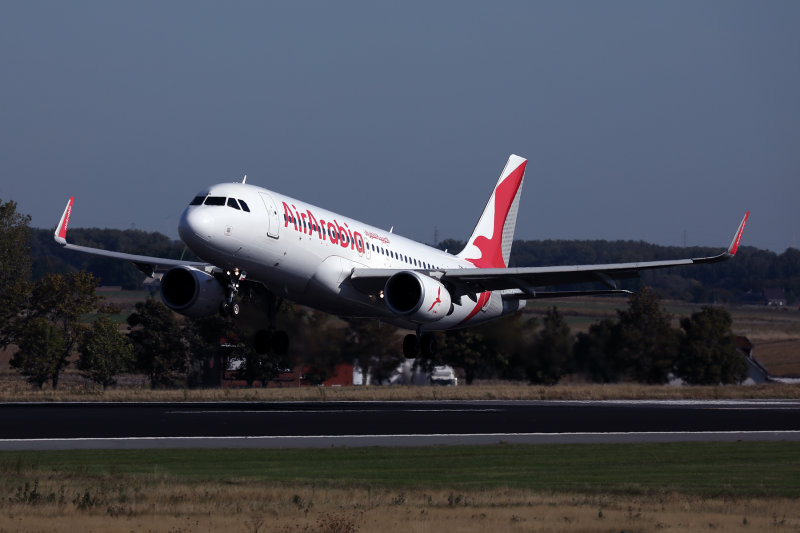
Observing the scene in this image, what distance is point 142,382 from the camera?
79125 millimetres

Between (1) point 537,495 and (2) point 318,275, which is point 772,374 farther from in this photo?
(1) point 537,495

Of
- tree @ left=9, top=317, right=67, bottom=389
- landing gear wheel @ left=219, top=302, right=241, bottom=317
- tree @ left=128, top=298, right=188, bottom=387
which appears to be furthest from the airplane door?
tree @ left=9, top=317, right=67, bottom=389

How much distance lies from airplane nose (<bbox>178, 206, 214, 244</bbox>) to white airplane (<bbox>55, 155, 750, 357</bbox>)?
3 cm

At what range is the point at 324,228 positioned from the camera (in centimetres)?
4194

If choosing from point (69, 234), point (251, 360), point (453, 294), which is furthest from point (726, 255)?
point (69, 234)

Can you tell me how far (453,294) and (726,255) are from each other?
445 inches

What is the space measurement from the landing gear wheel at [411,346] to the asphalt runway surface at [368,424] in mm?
2202

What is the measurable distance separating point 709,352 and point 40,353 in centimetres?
4237

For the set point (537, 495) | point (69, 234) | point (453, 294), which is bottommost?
point (537, 495)

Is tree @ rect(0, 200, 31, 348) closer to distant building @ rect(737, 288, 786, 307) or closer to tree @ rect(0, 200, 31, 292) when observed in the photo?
tree @ rect(0, 200, 31, 292)

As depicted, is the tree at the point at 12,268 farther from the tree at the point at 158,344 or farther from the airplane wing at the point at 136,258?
the airplane wing at the point at 136,258

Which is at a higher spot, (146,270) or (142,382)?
(146,270)

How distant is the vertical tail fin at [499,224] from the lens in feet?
187

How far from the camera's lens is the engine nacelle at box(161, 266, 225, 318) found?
43094 millimetres
